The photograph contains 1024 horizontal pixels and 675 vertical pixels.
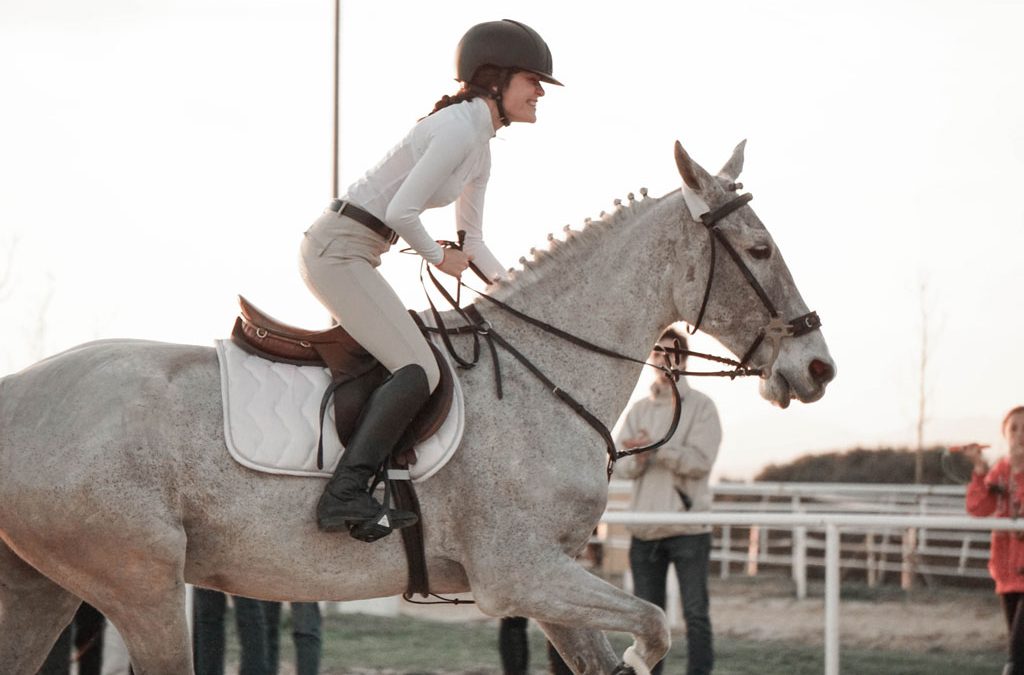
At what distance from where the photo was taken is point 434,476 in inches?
220

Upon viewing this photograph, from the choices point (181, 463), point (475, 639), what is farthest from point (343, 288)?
point (475, 639)

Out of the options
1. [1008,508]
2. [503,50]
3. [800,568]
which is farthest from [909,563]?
[503,50]

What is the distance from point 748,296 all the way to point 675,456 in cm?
351

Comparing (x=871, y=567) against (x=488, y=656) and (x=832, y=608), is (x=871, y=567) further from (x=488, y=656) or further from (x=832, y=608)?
(x=832, y=608)

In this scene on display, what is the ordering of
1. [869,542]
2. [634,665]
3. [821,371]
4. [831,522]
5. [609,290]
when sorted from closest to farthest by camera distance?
1. [634,665]
2. [821,371]
3. [609,290]
4. [831,522]
5. [869,542]

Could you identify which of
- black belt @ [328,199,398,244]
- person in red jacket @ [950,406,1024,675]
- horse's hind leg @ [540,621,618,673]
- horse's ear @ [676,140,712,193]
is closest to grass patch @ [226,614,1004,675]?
person in red jacket @ [950,406,1024,675]

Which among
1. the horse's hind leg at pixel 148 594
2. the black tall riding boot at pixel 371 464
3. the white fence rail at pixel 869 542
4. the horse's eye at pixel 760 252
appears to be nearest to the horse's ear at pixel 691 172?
the horse's eye at pixel 760 252

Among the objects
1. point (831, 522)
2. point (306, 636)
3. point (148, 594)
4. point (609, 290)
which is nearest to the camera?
point (148, 594)

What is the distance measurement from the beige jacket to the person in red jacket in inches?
67.2

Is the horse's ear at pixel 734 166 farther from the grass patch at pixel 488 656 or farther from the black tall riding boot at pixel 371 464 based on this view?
the grass patch at pixel 488 656

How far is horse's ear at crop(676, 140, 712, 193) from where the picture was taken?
596cm

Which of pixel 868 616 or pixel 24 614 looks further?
pixel 868 616

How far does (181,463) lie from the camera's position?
5324 mm

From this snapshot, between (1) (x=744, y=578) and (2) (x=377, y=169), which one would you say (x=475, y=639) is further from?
(2) (x=377, y=169)
